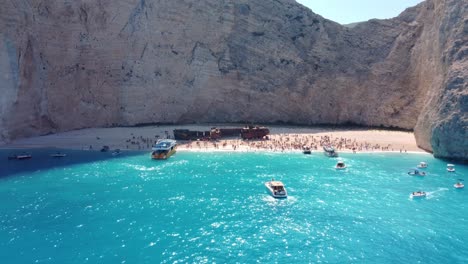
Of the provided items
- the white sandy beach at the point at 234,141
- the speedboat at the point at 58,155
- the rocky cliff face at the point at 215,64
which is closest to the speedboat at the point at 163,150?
the white sandy beach at the point at 234,141

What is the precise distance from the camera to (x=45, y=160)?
2184 inches

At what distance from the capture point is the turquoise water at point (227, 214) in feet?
84.9

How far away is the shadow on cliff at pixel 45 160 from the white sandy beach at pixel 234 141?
9.85 feet

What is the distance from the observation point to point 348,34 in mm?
86250

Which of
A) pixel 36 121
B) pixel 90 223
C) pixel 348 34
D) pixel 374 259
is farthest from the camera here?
pixel 348 34

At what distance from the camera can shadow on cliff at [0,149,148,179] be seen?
50.1 metres

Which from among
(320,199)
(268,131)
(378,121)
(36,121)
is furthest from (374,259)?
(36,121)

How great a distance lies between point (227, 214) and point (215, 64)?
54242 mm

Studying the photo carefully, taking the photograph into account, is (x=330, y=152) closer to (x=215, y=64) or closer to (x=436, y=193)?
(x=436, y=193)

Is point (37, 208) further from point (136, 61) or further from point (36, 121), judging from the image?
point (136, 61)

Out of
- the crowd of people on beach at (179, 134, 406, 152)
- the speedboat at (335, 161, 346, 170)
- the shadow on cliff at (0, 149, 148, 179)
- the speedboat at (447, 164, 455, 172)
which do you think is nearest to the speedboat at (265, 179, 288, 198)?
the speedboat at (335, 161, 346, 170)

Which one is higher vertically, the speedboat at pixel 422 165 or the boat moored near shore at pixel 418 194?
the speedboat at pixel 422 165

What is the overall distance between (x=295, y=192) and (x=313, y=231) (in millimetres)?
10118

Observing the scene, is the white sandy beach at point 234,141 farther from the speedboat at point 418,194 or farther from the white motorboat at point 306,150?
the speedboat at point 418,194
